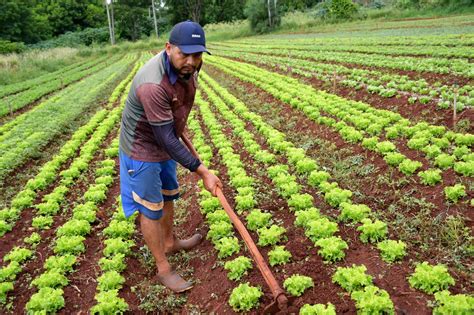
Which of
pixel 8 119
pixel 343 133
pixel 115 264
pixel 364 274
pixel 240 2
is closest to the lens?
pixel 364 274

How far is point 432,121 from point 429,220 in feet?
14.7

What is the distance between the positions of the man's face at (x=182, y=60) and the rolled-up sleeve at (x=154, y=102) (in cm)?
29

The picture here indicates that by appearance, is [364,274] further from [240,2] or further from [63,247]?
[240,2]

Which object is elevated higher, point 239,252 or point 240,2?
point 240,2

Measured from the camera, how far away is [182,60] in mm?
3887

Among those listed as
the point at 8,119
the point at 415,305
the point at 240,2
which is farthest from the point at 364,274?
the point at 240,2

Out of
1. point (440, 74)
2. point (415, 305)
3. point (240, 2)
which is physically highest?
point (240, 2)

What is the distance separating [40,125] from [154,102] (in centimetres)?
1079

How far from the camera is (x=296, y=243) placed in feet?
17.5

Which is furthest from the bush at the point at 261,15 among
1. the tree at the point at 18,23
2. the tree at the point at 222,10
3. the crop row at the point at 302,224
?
the crop row at the point at 302,224

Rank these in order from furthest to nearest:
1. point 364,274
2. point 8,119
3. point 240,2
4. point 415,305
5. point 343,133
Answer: point 240,2 < point 8,119 < point 343,133 < point 364,274 < point 415,305

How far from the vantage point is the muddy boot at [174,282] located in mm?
4754

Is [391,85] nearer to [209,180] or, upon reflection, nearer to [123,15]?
[209,180]

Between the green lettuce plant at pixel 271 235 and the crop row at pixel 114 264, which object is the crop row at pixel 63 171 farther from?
the green lettuce plant at pixel 271 235
